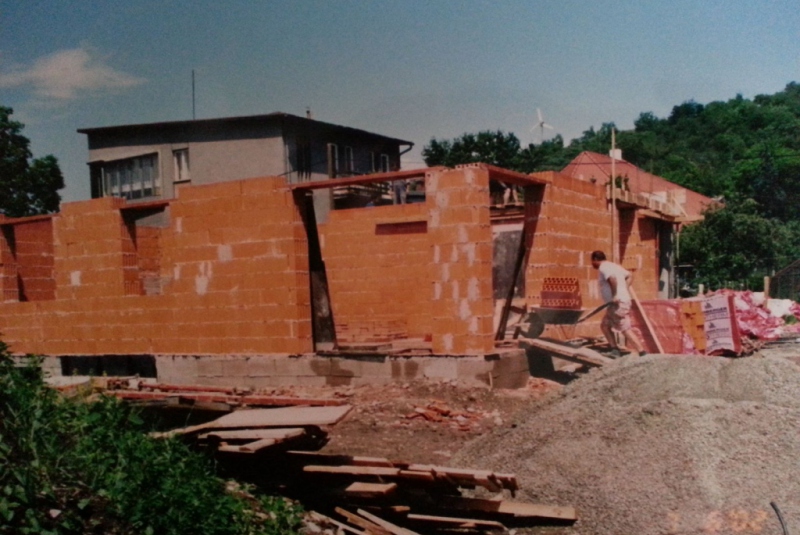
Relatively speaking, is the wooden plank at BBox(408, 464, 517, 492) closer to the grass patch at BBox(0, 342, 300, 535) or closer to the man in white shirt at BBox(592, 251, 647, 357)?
the grass patch at BBox(0, 342, 300, 535)

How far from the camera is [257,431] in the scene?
5.69m

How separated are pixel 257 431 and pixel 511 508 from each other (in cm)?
201

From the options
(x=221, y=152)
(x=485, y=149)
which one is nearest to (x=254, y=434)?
(x=221, y=152)

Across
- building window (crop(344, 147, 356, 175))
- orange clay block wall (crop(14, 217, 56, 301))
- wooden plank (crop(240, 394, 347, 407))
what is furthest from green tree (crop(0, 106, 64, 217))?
wooden plank (crop(240, 394, 347, 407))

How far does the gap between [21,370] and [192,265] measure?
19.3 feet

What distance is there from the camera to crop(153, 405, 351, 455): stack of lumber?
5.59m

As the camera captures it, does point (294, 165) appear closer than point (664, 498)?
No

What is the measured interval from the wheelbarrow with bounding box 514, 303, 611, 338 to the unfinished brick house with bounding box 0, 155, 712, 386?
0.21m

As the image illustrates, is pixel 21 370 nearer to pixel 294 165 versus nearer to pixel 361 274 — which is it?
pixel 361 274

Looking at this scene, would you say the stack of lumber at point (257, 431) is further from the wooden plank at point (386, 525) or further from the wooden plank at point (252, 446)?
the wooden plank at point (386, 525)

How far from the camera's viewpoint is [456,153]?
165 feet

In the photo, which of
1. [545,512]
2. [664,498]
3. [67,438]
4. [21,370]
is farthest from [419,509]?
[21,370]

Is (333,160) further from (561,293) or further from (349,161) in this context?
(561,293)

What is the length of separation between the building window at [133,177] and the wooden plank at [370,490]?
28.2 metres
